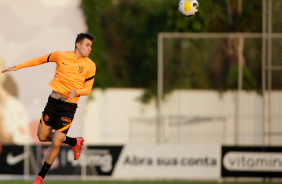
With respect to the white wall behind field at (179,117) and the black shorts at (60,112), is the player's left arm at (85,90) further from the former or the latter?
the white wall behind field at (179,117)

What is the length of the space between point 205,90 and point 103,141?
366 centimetres

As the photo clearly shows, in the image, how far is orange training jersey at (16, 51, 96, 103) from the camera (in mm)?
11070

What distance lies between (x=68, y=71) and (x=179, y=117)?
10.2 meters

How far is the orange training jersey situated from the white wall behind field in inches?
362

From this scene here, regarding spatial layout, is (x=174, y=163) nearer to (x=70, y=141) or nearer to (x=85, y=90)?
(x=70, y=141)

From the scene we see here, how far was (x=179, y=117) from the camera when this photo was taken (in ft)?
68.7

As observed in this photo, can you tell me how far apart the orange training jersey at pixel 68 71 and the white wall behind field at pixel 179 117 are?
30.2 ft

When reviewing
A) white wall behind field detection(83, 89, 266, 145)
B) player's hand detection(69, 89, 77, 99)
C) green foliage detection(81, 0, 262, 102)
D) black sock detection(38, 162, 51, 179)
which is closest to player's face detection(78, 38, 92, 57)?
player's hand detection(69, 89, 77, 99)

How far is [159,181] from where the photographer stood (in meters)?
18.0

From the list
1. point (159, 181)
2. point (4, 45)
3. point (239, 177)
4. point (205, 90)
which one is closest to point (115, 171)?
point (159, 181)

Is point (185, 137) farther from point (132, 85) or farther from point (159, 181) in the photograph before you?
point (132, 85)

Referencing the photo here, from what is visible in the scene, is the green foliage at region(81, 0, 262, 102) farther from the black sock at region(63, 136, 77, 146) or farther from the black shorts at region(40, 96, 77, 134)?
the black shorts at region(40, 96, 77, 134)

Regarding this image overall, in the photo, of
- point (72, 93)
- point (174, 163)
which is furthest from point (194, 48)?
point (72, 93)

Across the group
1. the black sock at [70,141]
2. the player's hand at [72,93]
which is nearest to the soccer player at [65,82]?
the player's hand at [72,93]
